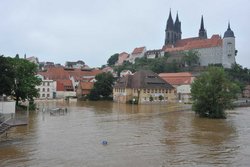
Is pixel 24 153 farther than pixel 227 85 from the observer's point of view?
No

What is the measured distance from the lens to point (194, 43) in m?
155

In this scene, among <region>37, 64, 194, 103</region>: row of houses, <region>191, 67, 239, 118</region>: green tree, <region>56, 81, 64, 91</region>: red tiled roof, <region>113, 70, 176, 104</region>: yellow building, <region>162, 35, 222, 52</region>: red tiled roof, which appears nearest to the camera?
<region>191, 67, 239, 118</region>: green tree

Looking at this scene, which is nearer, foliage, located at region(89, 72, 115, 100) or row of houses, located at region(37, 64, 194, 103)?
row of houses, located at region(37, 64, 194, 103)

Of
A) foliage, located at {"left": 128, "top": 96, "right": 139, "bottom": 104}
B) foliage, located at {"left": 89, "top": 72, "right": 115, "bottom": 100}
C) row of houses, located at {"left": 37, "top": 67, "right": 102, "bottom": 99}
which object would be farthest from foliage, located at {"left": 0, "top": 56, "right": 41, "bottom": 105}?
row of houses, located at {"left": 37, "top": 67, "right": 102, "bottom": 99}

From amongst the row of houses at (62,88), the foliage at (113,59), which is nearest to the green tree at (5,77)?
the row of houses at (62,88)

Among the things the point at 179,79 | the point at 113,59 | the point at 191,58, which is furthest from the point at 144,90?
the point at 113,59

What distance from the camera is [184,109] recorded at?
188 ft

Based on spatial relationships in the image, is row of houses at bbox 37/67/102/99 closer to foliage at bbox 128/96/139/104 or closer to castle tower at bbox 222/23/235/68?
foliage at bbox 128/96/139/104

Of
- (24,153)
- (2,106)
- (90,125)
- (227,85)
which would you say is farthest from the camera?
(227,85)

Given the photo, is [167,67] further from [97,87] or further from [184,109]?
[184,109]

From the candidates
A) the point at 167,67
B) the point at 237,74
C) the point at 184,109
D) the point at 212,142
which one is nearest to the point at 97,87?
the point at 184,109

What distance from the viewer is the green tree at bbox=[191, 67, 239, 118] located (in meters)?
45.7

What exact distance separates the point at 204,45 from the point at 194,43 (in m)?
7.83

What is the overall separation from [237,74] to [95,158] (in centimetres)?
10987
